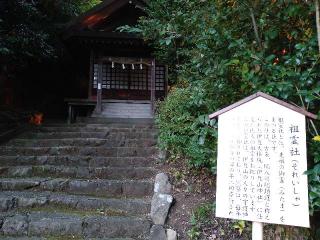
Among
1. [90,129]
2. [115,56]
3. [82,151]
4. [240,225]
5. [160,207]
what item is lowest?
[240,225]

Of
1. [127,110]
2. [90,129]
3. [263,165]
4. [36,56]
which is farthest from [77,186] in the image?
[127,110]

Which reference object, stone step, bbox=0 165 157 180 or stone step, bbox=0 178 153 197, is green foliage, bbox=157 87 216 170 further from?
stone step, bbox=0 178 153 197

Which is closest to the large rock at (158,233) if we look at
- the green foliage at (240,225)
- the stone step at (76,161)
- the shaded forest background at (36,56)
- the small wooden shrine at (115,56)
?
the green foliage at (240,225)

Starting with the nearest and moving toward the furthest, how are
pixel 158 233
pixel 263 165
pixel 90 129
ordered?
pixel 263 165
pixel 158 233
pixel 90 129

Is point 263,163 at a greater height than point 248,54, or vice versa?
point 248,54

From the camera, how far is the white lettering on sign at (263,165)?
8.84ft

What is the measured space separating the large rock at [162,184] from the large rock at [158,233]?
2.20 feet

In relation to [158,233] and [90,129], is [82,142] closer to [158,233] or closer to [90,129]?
[90,129]

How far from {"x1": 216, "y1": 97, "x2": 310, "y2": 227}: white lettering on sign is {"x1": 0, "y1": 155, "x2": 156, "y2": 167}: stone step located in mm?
3327

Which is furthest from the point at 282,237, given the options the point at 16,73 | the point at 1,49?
the point at 16,73

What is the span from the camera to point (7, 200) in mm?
4797

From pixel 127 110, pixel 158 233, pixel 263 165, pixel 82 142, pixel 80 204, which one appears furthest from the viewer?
pixel 127 110

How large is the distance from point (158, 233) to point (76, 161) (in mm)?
2744

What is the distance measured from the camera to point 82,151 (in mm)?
6832
